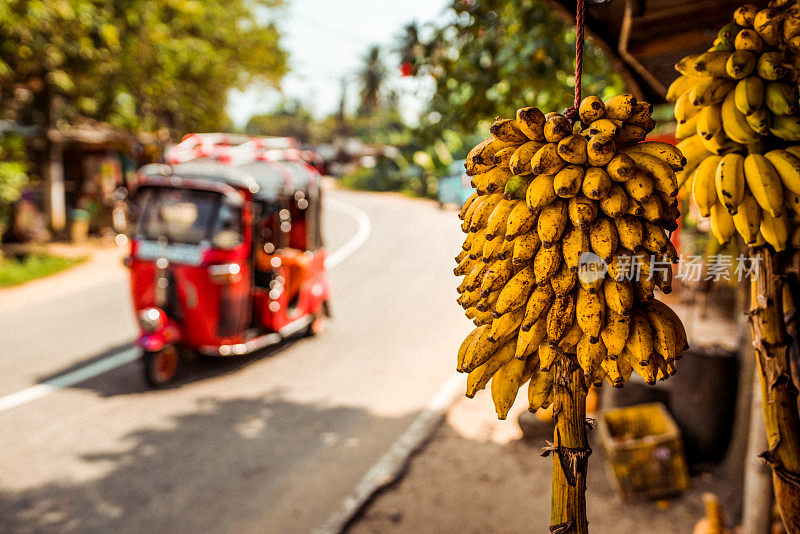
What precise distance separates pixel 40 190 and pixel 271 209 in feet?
34.9

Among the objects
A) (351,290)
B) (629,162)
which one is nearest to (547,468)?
(629,162)

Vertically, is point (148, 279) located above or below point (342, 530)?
above

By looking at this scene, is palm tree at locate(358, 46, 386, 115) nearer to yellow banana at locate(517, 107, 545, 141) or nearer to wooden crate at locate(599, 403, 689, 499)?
wooden crate at locate(599, 403, 689, 499)

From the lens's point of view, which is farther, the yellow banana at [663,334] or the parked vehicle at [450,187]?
the parked vehicle at [450,187]

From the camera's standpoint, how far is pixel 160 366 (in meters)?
6.88

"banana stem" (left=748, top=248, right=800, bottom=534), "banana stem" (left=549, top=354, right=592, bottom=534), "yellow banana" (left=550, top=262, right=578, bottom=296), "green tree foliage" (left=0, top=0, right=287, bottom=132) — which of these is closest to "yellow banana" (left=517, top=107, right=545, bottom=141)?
"yellow banana" (left=550, top=262, right=578, bottom=296)

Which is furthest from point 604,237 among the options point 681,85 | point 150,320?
point 150,320

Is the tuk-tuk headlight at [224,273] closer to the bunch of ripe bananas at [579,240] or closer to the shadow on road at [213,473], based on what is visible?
the shadow on road at [213,473]

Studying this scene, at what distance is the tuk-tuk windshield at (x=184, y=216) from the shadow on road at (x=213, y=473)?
1.85 metres

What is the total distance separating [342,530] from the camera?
14.6 ft

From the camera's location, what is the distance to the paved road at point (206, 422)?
185 inches

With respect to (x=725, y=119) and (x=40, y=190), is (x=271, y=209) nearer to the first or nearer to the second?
(x=725, y=119)

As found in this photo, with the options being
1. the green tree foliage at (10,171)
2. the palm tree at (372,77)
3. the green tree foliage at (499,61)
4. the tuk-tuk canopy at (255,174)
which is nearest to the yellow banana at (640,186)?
the green tree foliage at (499,61)

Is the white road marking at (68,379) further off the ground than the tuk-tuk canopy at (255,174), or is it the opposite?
the tuk-tuk canopy at (255,174)
